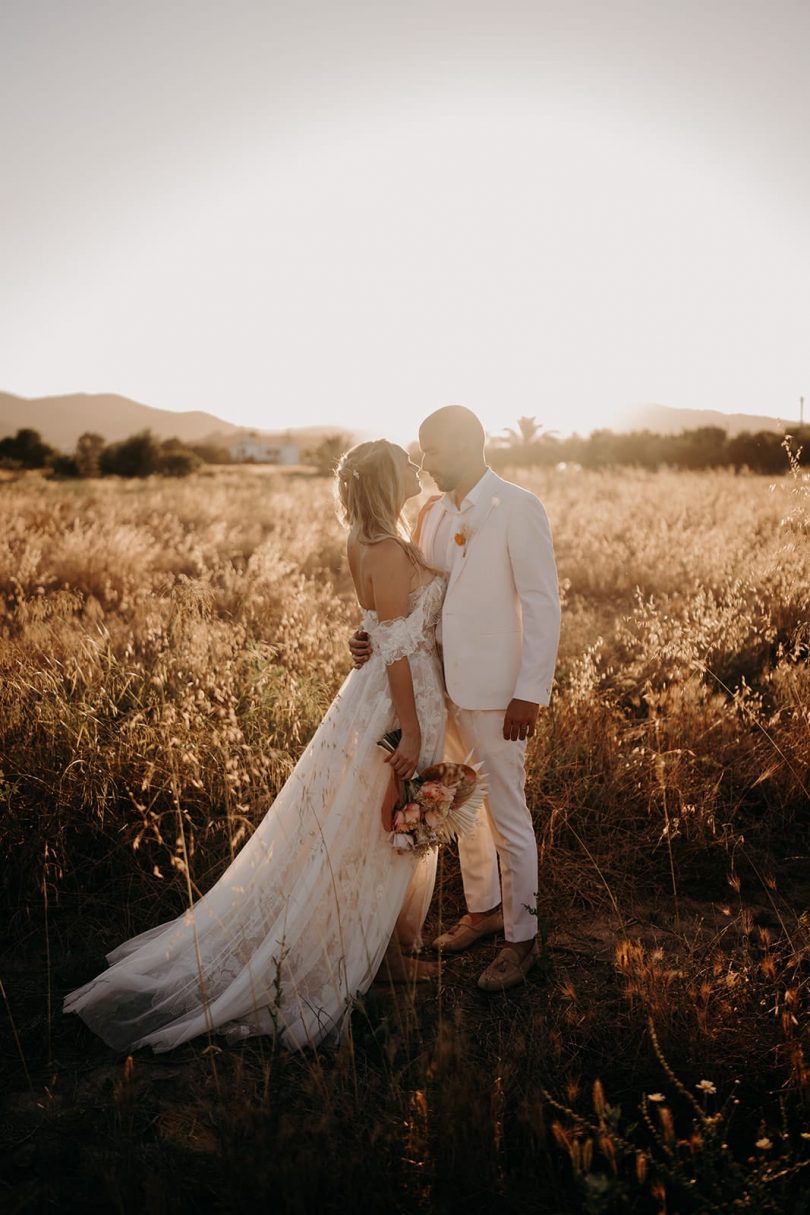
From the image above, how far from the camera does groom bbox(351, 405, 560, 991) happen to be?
2990mm

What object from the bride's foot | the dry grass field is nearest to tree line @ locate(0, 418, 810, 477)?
the dry grass field

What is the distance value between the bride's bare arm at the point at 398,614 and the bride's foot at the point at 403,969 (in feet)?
2.43

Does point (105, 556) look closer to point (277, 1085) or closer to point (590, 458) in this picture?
point (277, 1085)

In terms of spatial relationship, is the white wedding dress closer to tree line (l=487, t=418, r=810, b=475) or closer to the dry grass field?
the dry grass field

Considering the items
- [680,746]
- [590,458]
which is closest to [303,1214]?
[680,746]

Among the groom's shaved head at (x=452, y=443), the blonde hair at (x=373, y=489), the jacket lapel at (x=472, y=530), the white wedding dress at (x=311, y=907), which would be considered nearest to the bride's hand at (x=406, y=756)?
the white wedding dress at (x=311, y=907)

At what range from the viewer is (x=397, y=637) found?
3.07 metres

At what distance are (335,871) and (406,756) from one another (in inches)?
20.1

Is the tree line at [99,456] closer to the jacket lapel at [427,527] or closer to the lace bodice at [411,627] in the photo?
the jacket lapel at [427,527]

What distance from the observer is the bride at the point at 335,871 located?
289 centimetres

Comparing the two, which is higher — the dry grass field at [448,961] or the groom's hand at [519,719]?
the groom's hand at [519,719]

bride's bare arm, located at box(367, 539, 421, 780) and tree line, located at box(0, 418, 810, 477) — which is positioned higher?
tree line, located at box(0, 418, 810, 477)

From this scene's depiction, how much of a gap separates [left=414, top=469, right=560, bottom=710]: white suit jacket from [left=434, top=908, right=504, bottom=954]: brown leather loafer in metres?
1.03

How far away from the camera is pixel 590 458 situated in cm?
3272
